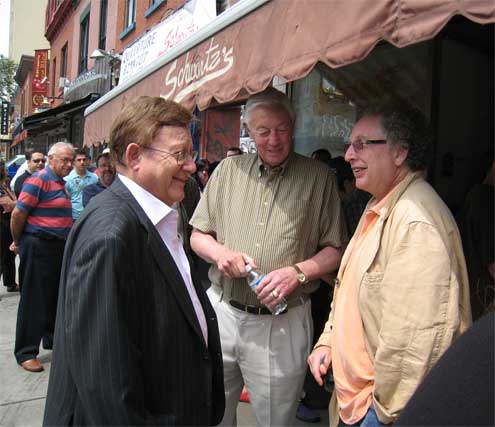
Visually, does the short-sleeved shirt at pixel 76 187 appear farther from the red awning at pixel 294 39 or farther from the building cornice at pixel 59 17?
Answer: the building cornice at pixel 59 17

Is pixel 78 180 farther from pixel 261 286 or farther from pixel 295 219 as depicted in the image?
pixel 261 286

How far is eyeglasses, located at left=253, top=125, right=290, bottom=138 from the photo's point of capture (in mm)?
2412

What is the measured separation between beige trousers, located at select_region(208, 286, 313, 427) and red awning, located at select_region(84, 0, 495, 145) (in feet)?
3.90

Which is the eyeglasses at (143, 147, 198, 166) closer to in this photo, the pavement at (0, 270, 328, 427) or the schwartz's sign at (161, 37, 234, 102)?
the schwartz's sign at (161, 37, 234, 102)

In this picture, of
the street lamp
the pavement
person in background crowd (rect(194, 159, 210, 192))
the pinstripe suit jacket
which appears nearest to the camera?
the pinstripe suit jacket

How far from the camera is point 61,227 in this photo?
480 centimetres

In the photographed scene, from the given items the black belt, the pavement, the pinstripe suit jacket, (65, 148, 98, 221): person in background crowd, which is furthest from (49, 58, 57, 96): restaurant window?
the pinstripe suit jacket

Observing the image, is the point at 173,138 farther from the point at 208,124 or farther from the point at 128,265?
the point at 208,124

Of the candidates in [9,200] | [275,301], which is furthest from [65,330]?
[9,200]

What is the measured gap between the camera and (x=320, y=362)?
6.85ft

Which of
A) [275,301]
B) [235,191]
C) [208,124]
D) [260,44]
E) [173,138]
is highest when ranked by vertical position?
[208,124]

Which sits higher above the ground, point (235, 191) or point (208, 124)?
point (208, 124)

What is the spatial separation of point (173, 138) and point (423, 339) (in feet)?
3.68

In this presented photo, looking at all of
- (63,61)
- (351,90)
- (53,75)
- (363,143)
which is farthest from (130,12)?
(53,75)
